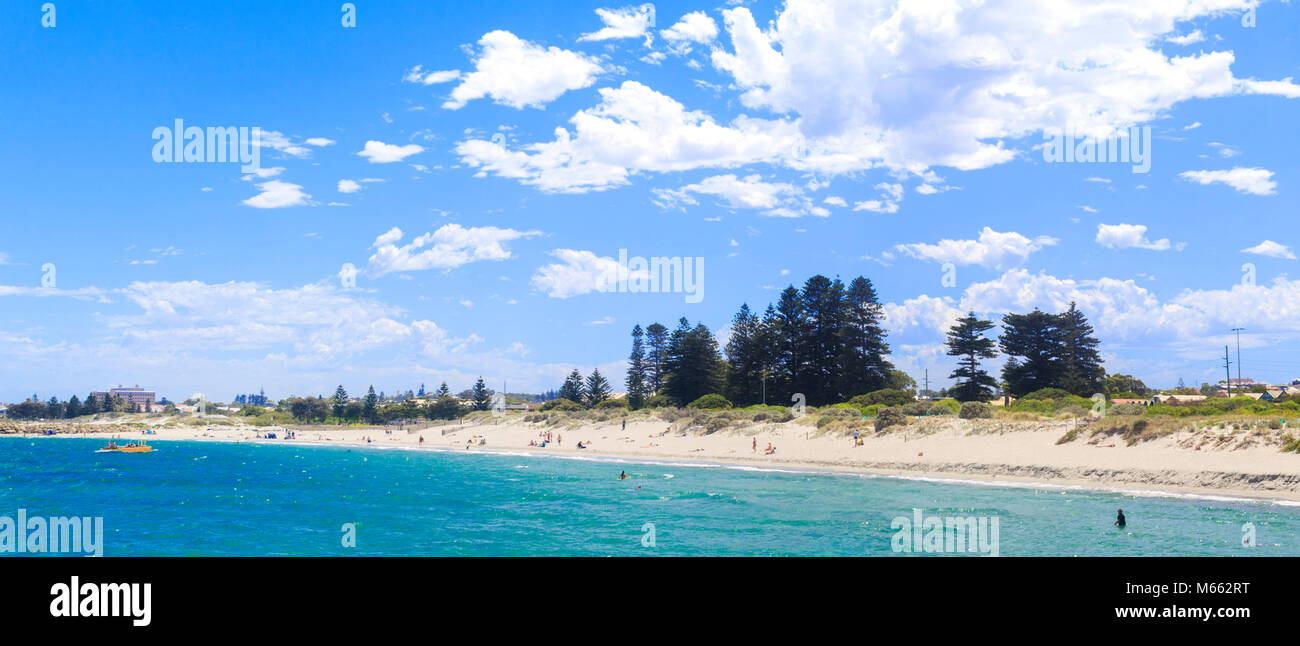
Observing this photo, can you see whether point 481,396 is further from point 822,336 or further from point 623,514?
point 623,514

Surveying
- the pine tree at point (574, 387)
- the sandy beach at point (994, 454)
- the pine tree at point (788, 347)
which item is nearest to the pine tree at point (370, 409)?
the pine tree at point (574, 387)

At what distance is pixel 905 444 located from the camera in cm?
5059

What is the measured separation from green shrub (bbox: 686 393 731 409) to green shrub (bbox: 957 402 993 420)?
34477mm

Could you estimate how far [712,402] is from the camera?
8800 centimetres

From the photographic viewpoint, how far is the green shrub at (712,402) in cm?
8719

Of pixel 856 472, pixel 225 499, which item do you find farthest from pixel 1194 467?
pixel 225 499

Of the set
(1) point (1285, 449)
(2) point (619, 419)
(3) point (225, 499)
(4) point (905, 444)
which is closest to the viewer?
(1) point (1285, 449)

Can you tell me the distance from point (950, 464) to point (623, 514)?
21.8 metres

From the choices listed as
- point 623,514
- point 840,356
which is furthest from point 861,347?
point 623,514

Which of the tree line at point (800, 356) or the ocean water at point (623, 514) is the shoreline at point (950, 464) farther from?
the tree line at point (800, 356)

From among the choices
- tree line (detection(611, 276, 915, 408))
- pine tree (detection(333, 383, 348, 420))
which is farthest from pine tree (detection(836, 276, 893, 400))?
pine tree (detection(333, 383, 348, 420))
